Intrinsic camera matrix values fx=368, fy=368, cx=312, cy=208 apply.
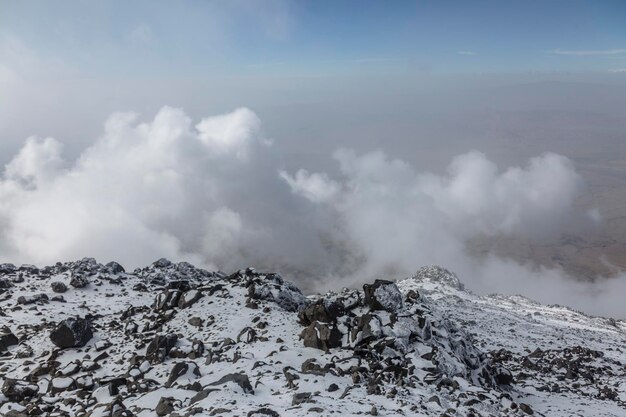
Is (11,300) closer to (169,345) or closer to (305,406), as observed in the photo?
(169,345)

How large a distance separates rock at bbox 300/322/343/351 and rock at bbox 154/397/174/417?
10237mm

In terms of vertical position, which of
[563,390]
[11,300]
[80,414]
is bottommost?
[80,414]

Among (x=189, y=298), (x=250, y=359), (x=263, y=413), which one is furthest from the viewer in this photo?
(x=189, y=298)

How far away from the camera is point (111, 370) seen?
2536 cm

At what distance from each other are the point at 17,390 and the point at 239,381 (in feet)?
45.8

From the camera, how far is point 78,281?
40.6m

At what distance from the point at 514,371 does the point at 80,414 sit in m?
40.7

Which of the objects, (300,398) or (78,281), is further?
(78,281)

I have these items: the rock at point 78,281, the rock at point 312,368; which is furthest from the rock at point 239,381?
the rock at point 78,281

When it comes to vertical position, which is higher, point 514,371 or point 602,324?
point 602,324

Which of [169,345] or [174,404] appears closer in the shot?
[174,404]

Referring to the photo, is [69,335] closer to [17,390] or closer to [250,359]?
[17,390]

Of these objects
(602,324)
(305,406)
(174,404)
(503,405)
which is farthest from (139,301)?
(602,324)

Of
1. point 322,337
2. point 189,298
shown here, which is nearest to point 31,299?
point 189,298
